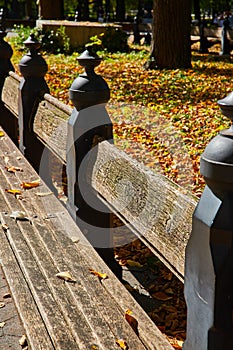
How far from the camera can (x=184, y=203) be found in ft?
7.57

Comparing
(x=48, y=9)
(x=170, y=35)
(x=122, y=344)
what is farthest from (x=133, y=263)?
(x=48, y=9)

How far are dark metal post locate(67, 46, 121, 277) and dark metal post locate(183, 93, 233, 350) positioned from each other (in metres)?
1.72

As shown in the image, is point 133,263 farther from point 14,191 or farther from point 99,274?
point 99,274

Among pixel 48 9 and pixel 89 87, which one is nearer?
pixel 89 87

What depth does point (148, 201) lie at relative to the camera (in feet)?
8.74

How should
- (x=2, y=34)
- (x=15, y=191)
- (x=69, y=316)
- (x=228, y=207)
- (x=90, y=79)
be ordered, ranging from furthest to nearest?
(x=2, y=34)
(x=15, y=191)
(x=90, y=79)
(x=69, y=316)
(x=228, y=207)

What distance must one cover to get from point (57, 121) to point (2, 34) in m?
2.89

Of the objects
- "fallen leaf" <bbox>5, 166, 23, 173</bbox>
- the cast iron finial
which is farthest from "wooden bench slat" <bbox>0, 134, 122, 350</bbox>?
"fallen leaf" <bbox>5, 166, 23, 173</bbox>

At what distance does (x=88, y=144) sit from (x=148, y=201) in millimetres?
1042

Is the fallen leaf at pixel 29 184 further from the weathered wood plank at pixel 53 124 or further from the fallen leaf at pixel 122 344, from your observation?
the fallen leaf at pixel 122 344

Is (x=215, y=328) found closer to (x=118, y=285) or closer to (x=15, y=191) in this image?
(x=118, y=285)

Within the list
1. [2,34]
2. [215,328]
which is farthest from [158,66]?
[215,328]

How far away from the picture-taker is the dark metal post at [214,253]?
5.58 feet

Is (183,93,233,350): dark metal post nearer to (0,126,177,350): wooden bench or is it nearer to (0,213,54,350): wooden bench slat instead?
(0,126,177,350): wooden bench
